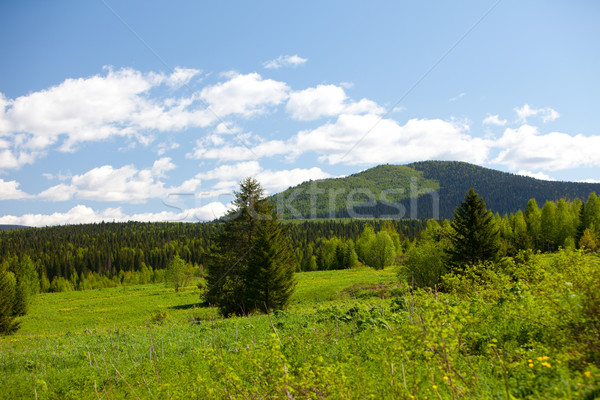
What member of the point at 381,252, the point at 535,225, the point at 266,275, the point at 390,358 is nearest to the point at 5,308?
the point at 266,275

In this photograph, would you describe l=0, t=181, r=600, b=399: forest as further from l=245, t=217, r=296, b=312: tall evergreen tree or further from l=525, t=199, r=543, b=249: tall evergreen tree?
l=525, t=199, r=543, b=249: tall evergreen tree

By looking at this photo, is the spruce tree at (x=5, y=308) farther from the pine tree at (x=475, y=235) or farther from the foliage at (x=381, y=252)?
the foliage at (x=381, y=252)

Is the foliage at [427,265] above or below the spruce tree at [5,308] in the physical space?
above

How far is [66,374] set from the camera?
10.8m

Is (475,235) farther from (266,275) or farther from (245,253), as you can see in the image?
(245,253)

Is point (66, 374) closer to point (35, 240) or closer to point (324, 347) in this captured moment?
point (324, 347)

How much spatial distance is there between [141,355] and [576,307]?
1296cm

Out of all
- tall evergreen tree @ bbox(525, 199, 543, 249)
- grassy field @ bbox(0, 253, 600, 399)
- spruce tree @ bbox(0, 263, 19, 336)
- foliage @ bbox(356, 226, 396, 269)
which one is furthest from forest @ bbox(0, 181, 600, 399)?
tall evergreen tree @ bbox(525, 199, 543, 249)

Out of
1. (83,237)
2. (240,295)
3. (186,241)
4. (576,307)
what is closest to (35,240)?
(83,237)

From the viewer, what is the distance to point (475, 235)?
32.6m

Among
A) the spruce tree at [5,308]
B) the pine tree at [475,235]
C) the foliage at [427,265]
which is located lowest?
the spruce tree at [5,308]

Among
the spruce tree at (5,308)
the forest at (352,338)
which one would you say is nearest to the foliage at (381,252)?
the forest at (352,338)

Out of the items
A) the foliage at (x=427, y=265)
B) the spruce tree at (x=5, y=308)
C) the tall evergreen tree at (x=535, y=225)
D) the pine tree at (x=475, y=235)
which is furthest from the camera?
the tall evergreen tree at (x=535, y=225)

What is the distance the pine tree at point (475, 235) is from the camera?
32469 millimetres
